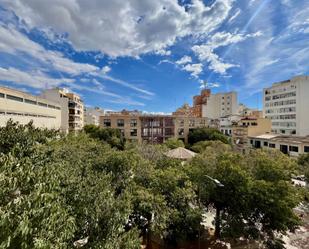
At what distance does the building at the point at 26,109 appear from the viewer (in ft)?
111

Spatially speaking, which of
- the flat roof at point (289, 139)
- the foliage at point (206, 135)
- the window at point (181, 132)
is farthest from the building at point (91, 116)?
the flat roof at point (289, 139)

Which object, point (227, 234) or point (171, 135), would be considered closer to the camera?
point (227, 234)

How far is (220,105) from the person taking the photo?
87.7 m

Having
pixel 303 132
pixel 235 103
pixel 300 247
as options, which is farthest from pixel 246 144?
pixel 300 247

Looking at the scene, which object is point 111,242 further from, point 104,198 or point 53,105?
point 53,105

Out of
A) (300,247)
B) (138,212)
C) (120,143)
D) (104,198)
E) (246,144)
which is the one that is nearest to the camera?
(104,198)

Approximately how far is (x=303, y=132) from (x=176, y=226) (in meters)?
53.2

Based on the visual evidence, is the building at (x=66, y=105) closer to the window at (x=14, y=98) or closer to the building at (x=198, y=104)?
the window at (x=14, y=98)

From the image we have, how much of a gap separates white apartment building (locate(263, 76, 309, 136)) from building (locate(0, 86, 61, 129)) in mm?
58476

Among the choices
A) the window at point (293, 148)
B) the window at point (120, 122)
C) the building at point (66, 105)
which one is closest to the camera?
the window at point (293, 148)

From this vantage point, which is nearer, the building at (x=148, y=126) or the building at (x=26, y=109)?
the building at (x=26, y=109)

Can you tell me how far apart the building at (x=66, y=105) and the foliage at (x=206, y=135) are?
3267cm

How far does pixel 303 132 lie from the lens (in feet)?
172

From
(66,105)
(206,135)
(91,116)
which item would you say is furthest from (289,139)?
(91,116)
